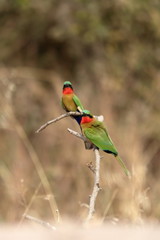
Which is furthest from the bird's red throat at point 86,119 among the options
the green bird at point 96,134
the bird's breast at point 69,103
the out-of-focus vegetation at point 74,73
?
the out-of-focus vegetation at point 74,73

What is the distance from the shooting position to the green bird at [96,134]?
2324 mm

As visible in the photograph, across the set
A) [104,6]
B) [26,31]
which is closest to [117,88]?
[104,6]

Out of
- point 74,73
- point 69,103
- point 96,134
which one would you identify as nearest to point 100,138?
point 96,134

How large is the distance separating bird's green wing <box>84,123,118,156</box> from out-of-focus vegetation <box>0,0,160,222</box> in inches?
224

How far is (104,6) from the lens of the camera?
1091cm

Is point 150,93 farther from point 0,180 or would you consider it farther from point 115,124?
point 0,180

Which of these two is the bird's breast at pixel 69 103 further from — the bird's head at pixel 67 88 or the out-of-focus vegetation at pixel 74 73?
Result: the out-of-focus vegetation at pixel 74 73

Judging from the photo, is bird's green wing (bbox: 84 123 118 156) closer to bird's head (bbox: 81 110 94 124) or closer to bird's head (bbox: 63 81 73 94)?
bird's head (bbox: 81 110 94 124)

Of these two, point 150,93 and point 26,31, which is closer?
point 150,93

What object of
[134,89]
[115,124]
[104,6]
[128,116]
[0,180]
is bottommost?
[0,180]

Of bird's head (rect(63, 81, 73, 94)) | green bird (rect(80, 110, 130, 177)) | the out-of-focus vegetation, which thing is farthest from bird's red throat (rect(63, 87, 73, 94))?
the out-of-focus vegetation

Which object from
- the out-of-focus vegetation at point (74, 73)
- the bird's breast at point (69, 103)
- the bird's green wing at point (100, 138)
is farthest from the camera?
the out-of-focus vegetation at point (74, 73)

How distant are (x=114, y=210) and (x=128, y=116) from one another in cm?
358

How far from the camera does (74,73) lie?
1195cm
